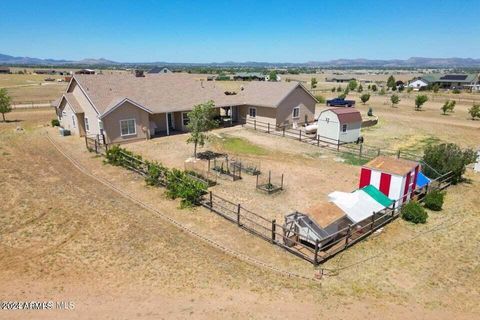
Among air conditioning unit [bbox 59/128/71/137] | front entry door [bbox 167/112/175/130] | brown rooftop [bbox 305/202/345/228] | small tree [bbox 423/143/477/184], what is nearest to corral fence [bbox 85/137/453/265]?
brown rooftop [bbox 305/202/345/228]

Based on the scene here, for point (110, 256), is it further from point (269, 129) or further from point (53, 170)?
point (269, 129)

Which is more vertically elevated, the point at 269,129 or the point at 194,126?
the point at 194,126

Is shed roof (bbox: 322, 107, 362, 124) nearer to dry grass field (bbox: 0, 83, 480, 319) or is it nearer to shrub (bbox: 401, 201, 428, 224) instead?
dry grass field (bbox: 0, 83, 480, 319)

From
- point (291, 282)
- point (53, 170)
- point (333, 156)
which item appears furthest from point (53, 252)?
point (333, 156)

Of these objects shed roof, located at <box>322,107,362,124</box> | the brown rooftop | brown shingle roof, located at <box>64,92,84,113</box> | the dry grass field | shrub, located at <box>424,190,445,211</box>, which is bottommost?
the dry grass field

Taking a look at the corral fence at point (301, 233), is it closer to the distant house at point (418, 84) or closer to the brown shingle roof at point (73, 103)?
the brown shingle roof at point (73, 103)

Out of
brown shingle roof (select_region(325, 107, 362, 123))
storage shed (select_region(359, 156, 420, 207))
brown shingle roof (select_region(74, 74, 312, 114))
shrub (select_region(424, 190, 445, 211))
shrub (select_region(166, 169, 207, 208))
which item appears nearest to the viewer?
storage shed (select_region(359, 156, 420, 207))

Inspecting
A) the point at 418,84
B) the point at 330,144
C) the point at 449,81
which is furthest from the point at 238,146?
the point at 449,81

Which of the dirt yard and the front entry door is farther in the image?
the front entry door
